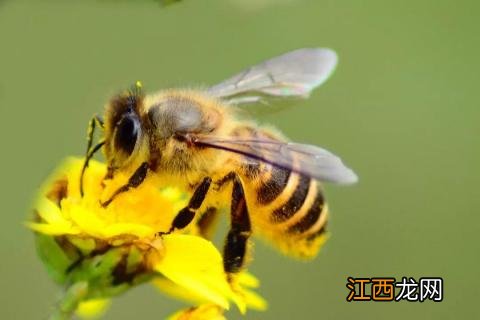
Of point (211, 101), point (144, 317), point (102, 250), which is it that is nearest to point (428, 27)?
point (144, 317)

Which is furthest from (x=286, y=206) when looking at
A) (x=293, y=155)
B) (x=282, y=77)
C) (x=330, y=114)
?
(x=330, y=114)

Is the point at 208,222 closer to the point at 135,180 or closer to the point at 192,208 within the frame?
the point at 192,208

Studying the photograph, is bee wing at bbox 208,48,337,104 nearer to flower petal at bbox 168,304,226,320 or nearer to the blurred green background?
flower petal at bbox 168,304,226,320

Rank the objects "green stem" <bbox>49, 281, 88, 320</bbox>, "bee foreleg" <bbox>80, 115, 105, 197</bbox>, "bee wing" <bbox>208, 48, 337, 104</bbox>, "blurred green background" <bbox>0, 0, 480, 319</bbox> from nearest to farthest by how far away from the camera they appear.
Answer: "green stem" <bbox>49, 281, 88, 320</bbox> → "bee foreleg" <bbox>80, 115, 105, 197</bbox> → "bee wing" <bbox>208, 48, 337, 104</bbox> → "blurred green background" <bbox>0, 0, 480, 319</bbox>

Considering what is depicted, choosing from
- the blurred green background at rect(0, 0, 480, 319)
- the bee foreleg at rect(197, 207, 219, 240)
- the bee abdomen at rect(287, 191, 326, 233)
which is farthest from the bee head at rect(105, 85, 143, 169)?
Result: the blurred green background at rect(0, 0, 480, 319)

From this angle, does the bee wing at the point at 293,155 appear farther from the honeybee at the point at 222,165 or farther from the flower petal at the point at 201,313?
the flower petal at the point at 201,313

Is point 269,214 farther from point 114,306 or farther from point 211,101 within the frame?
point 114,306

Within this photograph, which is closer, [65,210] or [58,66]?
[65,210]
